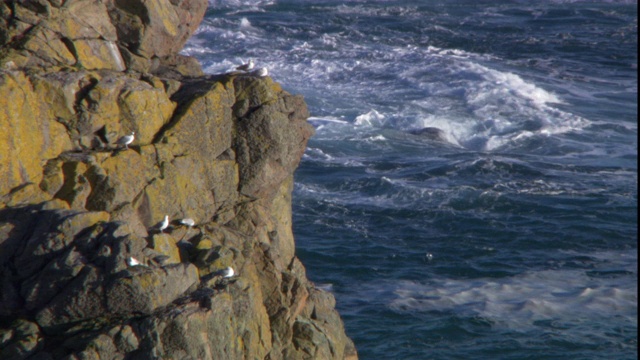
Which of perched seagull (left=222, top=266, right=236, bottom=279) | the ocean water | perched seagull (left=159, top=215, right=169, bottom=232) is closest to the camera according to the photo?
perched seagull (left=222, top=266, right=236, bottom=279)

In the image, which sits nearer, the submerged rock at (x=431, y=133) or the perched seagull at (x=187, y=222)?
the perched seagull at (x=187, y=222)

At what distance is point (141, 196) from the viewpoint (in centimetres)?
1012

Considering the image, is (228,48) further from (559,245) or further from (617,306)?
(617,306)

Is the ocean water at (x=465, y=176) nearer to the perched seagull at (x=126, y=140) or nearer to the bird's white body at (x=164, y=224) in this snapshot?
the bird's white body at (x=164, y=224)

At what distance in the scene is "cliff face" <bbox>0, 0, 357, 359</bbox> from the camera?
829cm

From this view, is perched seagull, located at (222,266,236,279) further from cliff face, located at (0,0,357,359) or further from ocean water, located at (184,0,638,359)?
ocean water, located at (184,0,638,359)

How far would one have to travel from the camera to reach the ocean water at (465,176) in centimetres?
1705

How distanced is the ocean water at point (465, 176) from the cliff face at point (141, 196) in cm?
542

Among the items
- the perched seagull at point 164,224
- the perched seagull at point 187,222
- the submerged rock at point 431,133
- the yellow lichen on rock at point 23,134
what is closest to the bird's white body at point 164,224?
the perched seagull at point 164,224

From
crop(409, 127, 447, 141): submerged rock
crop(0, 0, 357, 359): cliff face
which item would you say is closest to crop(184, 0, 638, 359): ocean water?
crop(409, 127, 447, 141): submerged rock

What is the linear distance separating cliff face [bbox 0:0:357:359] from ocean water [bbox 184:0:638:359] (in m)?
5.42

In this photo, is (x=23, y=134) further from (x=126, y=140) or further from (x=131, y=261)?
(x=131, y=261)

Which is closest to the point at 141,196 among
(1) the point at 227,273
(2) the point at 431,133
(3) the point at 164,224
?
(3) the point at 164,224

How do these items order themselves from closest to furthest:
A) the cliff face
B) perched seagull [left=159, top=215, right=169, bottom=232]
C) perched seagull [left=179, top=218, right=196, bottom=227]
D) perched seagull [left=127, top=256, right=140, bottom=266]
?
1. the cliff face
2. perched seagull [left=127, top=256, right=140, bottom=266]
3. perched seagull [left=159, top=215, right=169, bottom=232]
4. perched seagull [left=179, top=218, right=196, bottom=227]
